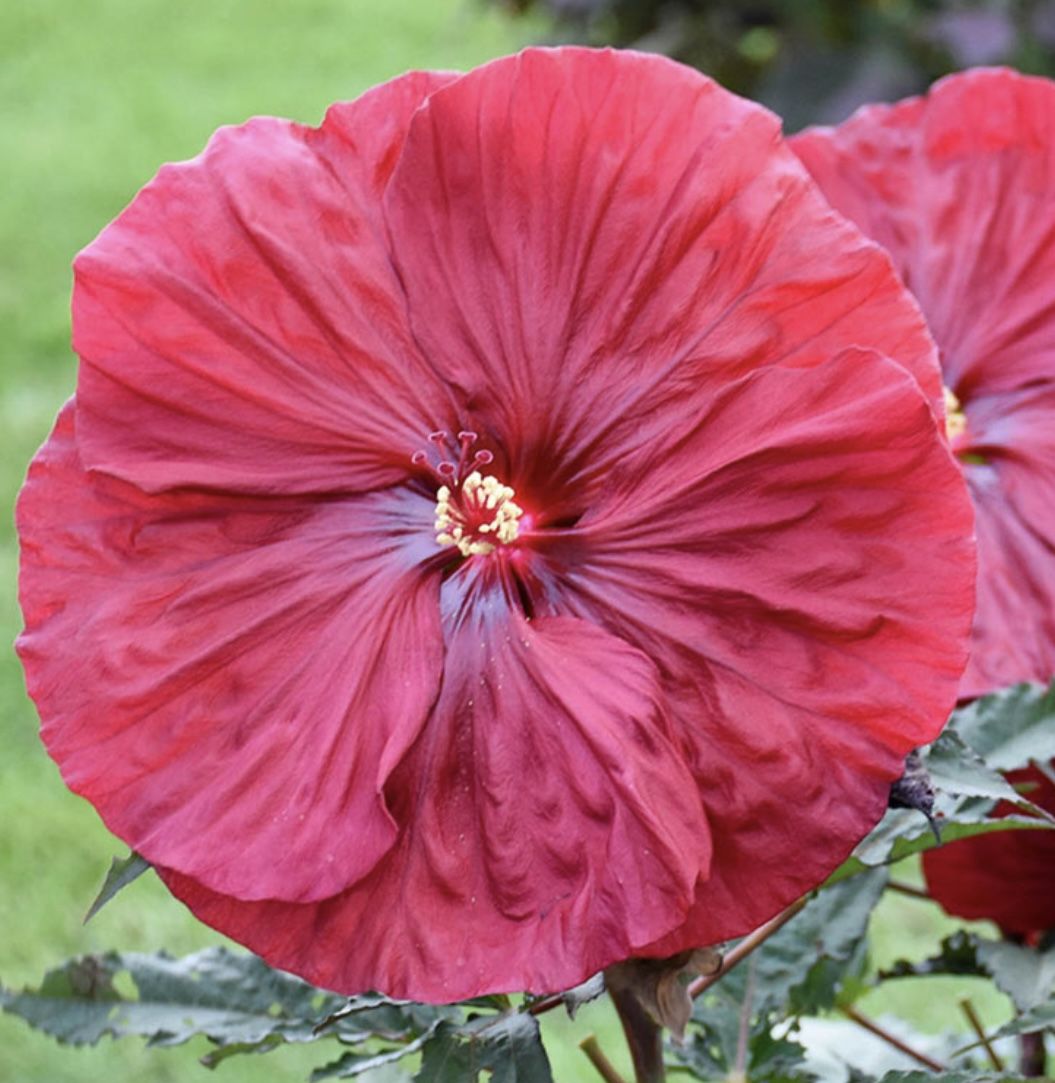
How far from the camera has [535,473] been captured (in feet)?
2.29

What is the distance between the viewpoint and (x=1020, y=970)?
2.86ft

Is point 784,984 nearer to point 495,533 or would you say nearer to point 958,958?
point 958,958

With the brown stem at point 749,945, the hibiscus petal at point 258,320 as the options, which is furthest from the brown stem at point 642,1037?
the hibiscus petal at point 258,320

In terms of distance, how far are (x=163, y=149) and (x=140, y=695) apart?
463 cm

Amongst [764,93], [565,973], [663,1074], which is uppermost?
[764,93]

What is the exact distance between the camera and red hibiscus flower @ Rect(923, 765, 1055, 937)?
0.84 meters

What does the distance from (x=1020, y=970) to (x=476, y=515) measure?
1.30ft

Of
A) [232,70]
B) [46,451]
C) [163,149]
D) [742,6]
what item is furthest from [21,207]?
[46,451]

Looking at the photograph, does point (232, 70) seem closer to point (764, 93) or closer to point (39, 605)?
point (764, 93)

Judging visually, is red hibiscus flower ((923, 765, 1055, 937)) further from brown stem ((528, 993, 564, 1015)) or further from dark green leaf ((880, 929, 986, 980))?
brown stem ((528, 993, 564, 1015))

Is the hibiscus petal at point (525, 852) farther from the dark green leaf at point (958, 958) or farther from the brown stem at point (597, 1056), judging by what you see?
the dark green leaf at point (958, 958)

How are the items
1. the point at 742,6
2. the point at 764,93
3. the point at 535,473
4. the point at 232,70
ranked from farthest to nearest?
the point at 232,70 < the point at 742,6 < the point at 764,93 < the point at 535,473

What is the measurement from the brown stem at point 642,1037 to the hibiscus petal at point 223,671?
16cm

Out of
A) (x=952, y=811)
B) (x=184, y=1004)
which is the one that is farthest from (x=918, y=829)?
(x=184, y=1004)
